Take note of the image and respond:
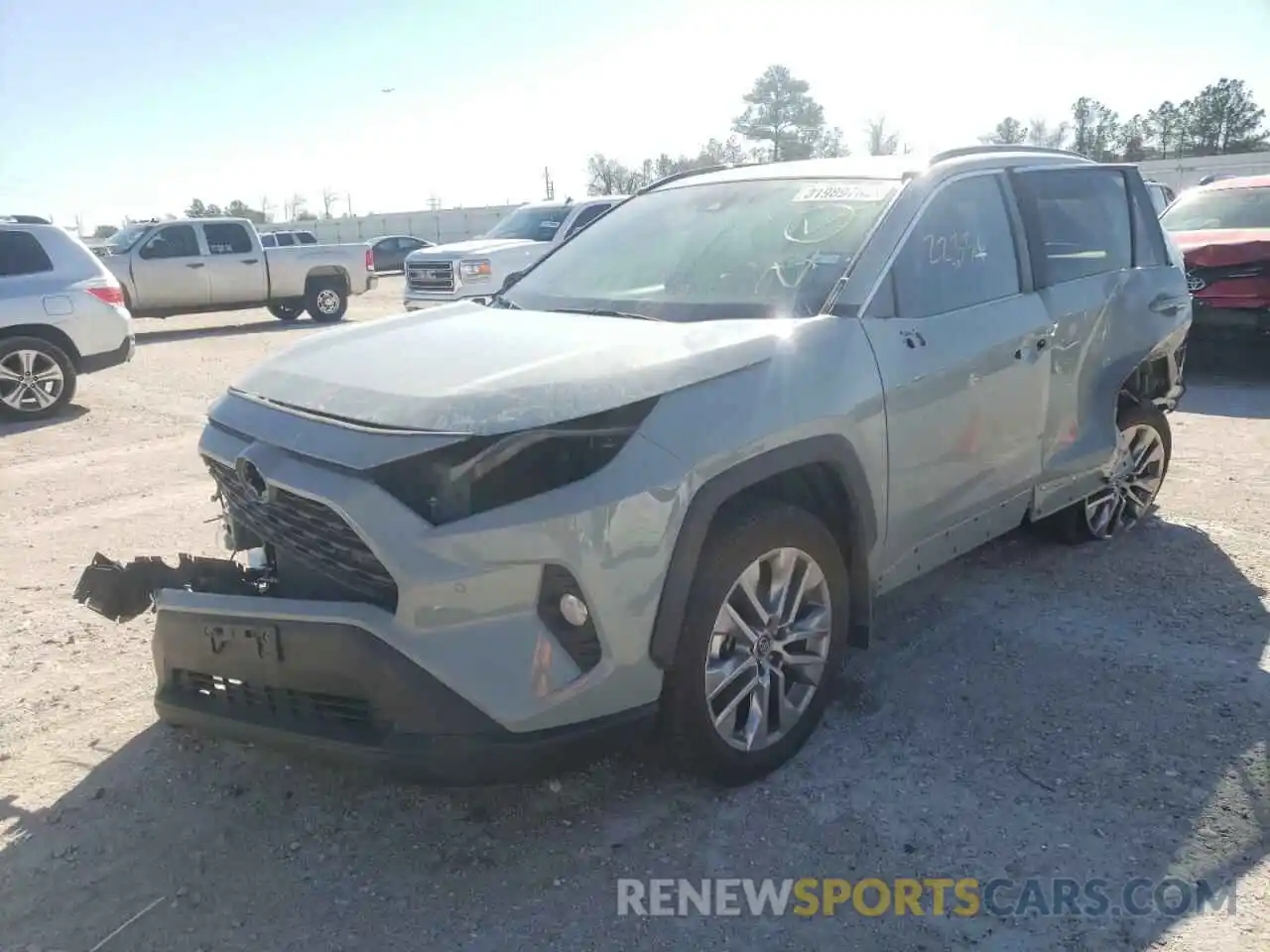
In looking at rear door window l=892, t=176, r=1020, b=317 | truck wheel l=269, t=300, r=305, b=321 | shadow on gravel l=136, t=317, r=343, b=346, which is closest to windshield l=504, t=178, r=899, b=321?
rear door window l=892, t=176, r=1020, b=317

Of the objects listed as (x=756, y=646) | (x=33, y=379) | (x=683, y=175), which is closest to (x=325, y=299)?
(x=33, y=379)

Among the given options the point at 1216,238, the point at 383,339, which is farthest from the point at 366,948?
the point at 1216,238

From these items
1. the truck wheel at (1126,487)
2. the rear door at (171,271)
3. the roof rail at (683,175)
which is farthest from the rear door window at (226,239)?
the truck wheel at (1126,487)

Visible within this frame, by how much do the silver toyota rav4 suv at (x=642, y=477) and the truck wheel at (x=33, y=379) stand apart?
7.05 m

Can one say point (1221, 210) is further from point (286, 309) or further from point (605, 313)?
point (286, 309)

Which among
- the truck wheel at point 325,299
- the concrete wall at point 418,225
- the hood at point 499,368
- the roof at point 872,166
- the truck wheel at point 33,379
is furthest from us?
the concrete wall at point 418,225

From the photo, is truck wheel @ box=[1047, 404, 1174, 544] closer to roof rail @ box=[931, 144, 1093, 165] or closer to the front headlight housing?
roof rail @ box=[931, 144, 1093, 165]

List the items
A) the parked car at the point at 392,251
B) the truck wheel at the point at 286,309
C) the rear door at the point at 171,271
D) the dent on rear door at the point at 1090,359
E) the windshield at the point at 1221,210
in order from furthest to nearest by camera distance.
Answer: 1. the parked car at the point at 392,251
2. the truck wheel at the point at 286,309
3. the rear door at the point at 171,271
4. the windshield at the point at 1221,210
5. the dent on rear door at the point at 1090,359

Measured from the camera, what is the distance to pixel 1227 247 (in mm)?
9398

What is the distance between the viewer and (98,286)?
9.77m

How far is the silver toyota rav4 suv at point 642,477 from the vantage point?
8.45 feet

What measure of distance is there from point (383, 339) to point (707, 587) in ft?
4.73

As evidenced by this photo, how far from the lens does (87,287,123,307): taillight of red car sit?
9.73 m

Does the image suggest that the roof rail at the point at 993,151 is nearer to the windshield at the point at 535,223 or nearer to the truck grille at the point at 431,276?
the truck grille at the point at 431,276
